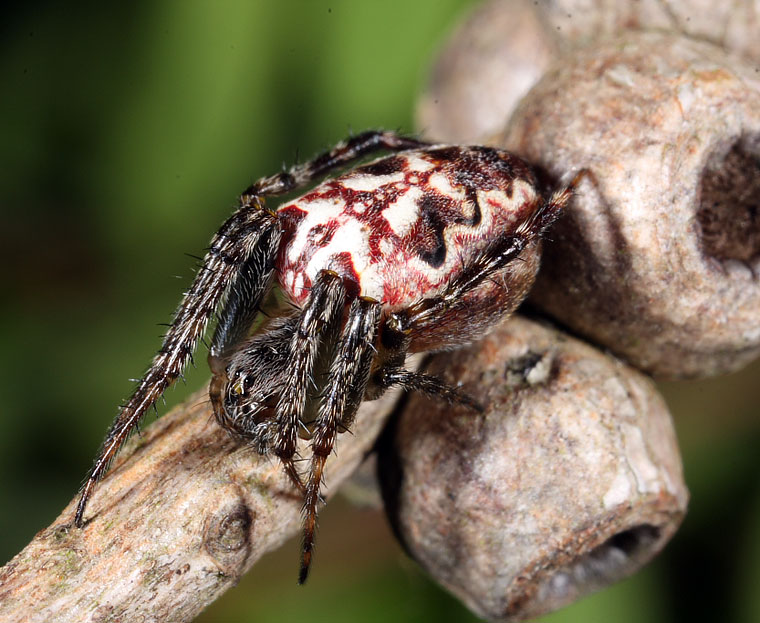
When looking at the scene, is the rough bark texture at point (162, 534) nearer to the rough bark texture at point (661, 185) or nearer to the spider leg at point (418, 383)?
the spider leg at point (418, 383)

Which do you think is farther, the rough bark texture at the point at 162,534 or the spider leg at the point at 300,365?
the spider leg at the point at 300,365

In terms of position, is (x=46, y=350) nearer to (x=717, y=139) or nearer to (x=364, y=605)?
(x=364, y=605)

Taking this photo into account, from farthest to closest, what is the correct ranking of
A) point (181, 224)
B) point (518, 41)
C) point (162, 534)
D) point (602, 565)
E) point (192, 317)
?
point (181, 224) < point (518, 41) < point (602, 565) < point (192, 317) < point (162, 534)

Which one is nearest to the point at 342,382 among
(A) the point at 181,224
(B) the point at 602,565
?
(B) the point at 602,565

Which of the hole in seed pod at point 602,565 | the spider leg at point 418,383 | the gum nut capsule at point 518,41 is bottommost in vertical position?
the hole in seed pod at point 602,565

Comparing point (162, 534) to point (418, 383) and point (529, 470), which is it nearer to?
point (418, 383)

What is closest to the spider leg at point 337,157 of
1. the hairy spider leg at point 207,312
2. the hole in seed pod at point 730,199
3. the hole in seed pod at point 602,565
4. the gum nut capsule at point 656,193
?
the hairy spider leg at point 207,312
